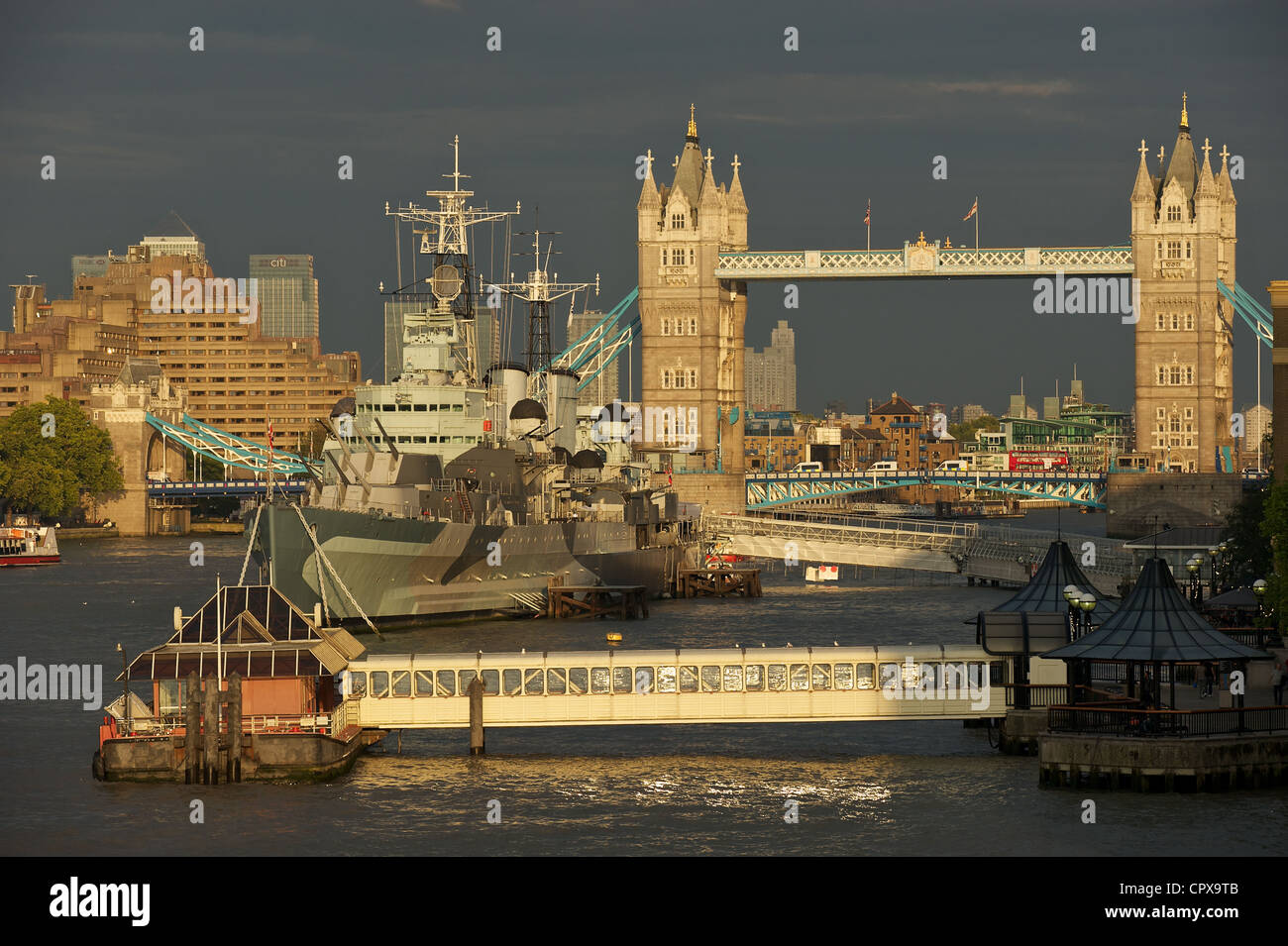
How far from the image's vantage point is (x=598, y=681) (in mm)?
33844

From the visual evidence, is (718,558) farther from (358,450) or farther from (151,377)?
(151,377)

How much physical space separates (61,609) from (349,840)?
39223 millimetres

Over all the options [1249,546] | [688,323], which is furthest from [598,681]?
[688,323]

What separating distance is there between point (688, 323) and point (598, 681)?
8916 centimetres

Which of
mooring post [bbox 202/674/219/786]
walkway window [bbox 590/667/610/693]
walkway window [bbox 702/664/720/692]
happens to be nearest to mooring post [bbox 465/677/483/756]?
walkway window [bbox 590/667/610/693]

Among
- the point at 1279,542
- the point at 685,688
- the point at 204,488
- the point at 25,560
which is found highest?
the point at 204,488

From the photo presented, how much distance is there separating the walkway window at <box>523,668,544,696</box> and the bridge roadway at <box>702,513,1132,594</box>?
40.5 meters

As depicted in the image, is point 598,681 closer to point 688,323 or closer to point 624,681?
point 624,681

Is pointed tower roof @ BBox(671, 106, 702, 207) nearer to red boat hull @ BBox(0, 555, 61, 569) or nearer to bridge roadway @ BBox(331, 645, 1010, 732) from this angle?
red boat hull @ BBox(0, 555, 61, 569)

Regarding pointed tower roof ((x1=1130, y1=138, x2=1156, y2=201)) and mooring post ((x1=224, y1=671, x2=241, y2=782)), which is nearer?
mooring post ((x1=224, y1=671, x2=241, y2=782))

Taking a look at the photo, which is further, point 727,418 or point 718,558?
point 727,418

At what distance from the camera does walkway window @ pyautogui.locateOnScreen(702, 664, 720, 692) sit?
110ft
